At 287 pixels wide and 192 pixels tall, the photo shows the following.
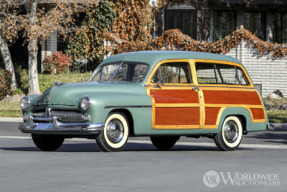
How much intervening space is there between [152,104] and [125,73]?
905 millimetres

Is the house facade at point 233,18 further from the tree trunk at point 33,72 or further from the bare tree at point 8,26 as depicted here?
the bare tree at point 8,26

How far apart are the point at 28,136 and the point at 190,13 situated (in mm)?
22592

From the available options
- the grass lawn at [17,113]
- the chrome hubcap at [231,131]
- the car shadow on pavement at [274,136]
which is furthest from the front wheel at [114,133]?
the grass lawn at [17,113]

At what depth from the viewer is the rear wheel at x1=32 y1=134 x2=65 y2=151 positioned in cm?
1452

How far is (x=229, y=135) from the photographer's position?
15.1m

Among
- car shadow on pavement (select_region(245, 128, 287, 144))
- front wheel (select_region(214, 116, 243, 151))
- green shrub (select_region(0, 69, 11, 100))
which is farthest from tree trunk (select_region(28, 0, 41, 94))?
front wheel (select_region(214, 116, 243, 151))

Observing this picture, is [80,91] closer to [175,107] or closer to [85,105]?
[85,105]

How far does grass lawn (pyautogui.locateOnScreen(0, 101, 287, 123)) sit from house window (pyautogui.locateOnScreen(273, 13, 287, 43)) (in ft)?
42.3

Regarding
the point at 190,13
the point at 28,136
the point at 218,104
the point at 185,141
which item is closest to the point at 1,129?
the point at 28,136

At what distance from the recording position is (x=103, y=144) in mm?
13352

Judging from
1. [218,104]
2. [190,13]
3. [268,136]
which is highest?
[190,13]

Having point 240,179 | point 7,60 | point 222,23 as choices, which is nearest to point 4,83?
point 7,60

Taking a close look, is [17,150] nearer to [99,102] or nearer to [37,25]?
[99,102]

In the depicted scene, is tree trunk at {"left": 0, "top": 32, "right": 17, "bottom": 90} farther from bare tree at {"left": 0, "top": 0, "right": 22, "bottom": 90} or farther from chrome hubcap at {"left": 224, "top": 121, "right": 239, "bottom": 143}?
chrome hubcap at {"left": 224, "top": 121, "right": 239, "bottom": 143}
